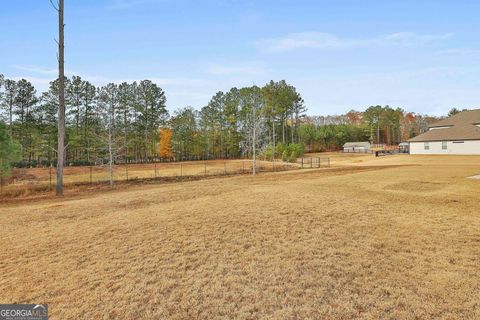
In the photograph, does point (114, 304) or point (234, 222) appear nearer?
point (114, 304)

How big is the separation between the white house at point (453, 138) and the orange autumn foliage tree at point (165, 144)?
44400 mm

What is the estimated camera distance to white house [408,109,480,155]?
43250mm

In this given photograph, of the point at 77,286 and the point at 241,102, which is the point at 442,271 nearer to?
the point at 77,286

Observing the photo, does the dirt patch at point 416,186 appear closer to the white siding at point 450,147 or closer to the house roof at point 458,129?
the white siding at point 450,147

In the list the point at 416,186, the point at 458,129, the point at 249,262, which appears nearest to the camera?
the point at 249,262

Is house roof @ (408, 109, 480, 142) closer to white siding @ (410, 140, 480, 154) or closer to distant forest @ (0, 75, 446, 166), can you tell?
white siding @ (410, 140, 480, 154)

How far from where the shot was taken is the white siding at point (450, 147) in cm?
4268

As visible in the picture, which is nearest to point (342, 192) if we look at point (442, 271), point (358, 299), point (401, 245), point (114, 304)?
point (401, 245)

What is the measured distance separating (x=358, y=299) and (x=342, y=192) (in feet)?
30.8

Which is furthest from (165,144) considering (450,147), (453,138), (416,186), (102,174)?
(453,138)

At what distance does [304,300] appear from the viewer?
4195 millimetres

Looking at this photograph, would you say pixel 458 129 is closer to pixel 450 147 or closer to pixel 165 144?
pixel 450 147

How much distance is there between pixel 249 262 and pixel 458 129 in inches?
2135

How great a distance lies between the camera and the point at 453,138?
44.7 metres
